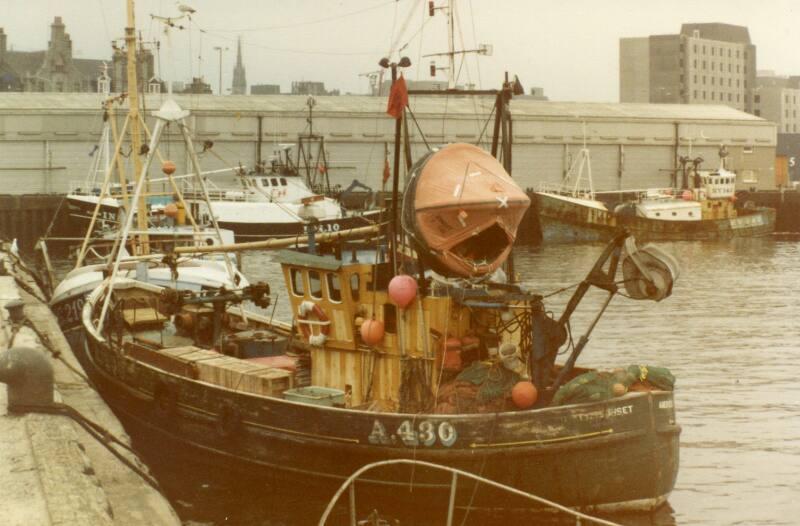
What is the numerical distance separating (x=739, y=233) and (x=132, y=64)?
167 ft

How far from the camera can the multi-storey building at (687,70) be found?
15650cm

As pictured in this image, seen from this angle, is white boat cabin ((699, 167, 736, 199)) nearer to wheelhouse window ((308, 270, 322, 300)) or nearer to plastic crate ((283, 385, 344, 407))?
wheelhouse window ((308, 270, 322, 300))

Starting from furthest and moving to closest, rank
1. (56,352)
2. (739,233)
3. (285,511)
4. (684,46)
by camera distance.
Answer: (684,46)
(739,233)
(56,352)
(285,511)

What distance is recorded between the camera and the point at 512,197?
16156 millimetres

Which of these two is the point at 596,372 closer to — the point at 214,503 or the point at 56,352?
the point at 214,503

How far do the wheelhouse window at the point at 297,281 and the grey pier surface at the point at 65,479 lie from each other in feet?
12.5

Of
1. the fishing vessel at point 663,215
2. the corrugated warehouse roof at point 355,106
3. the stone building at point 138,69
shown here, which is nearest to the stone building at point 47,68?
the stone building at point 138,69

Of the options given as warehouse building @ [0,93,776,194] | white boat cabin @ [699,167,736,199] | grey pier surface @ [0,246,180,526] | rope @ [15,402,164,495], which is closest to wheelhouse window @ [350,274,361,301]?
grey pier surface @ [0,246,180,526]

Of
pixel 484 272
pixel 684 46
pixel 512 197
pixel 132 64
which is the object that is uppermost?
pixel 684 46

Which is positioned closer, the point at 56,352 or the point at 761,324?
the point at 56,352

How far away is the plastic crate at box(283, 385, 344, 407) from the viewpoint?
17.0 metres

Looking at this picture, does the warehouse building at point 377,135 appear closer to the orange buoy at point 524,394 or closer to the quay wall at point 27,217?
the quay wall at point 27,217

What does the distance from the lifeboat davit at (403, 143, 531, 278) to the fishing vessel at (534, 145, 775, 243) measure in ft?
163

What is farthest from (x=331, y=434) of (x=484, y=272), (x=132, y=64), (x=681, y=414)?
(x=132, y=64)
